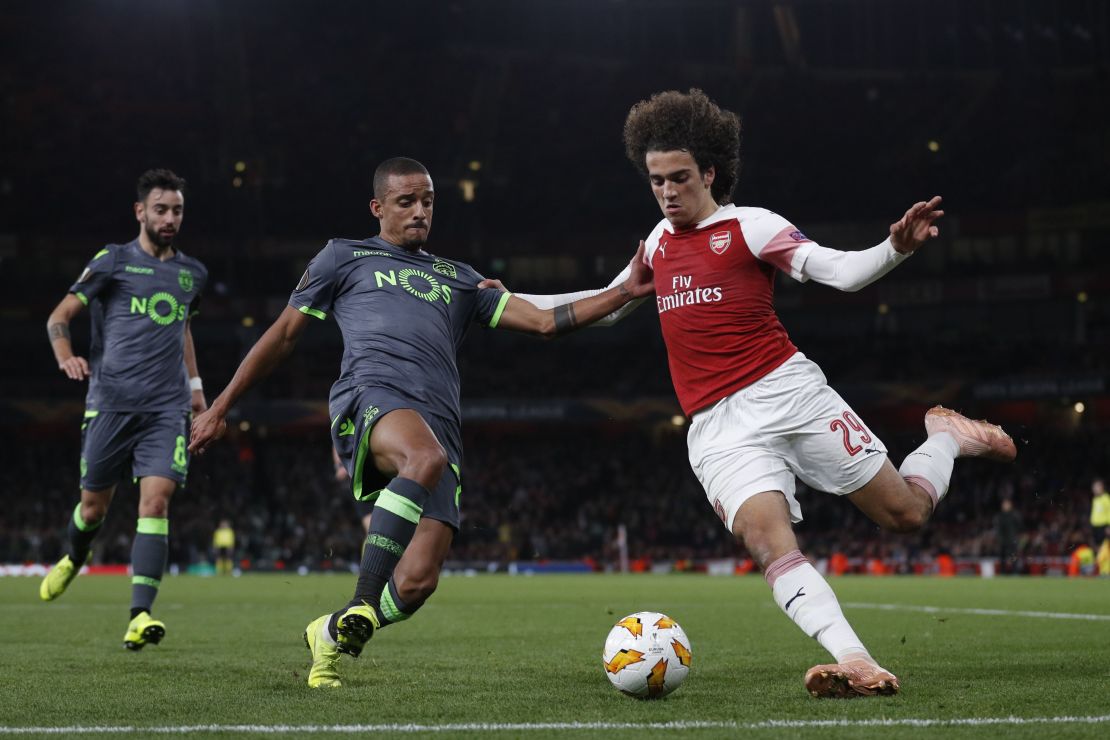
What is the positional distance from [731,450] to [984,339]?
37.4 meters

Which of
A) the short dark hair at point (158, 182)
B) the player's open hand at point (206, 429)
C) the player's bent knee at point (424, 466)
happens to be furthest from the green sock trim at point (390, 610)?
the short dark hair at point (158, 182)

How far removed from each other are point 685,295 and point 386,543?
1620mm

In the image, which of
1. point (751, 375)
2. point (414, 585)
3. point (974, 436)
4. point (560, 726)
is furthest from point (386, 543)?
point (974, 436)

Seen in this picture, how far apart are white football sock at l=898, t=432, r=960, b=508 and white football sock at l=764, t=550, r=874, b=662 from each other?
0.81 metres

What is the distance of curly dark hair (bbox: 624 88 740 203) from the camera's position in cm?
564

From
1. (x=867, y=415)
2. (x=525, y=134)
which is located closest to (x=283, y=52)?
(x=525, y=134)

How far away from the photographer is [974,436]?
6.28 meters

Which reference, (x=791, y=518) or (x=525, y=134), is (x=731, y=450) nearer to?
(x=791, y=518)

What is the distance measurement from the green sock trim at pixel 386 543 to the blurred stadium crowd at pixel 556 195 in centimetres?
3103

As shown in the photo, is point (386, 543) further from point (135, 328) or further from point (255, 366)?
point (135, 328)

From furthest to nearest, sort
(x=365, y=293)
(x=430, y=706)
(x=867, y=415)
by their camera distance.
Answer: (x=867, y=415)
(x=365, y=293)
(x=430, y=706)

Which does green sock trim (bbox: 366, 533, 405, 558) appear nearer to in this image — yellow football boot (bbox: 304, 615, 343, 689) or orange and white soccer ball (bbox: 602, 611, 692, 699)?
yellow football boot (bbox: 304, 615, 343, 689)

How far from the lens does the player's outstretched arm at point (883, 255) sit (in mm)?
4805

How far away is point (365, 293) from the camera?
6027 millimetres
